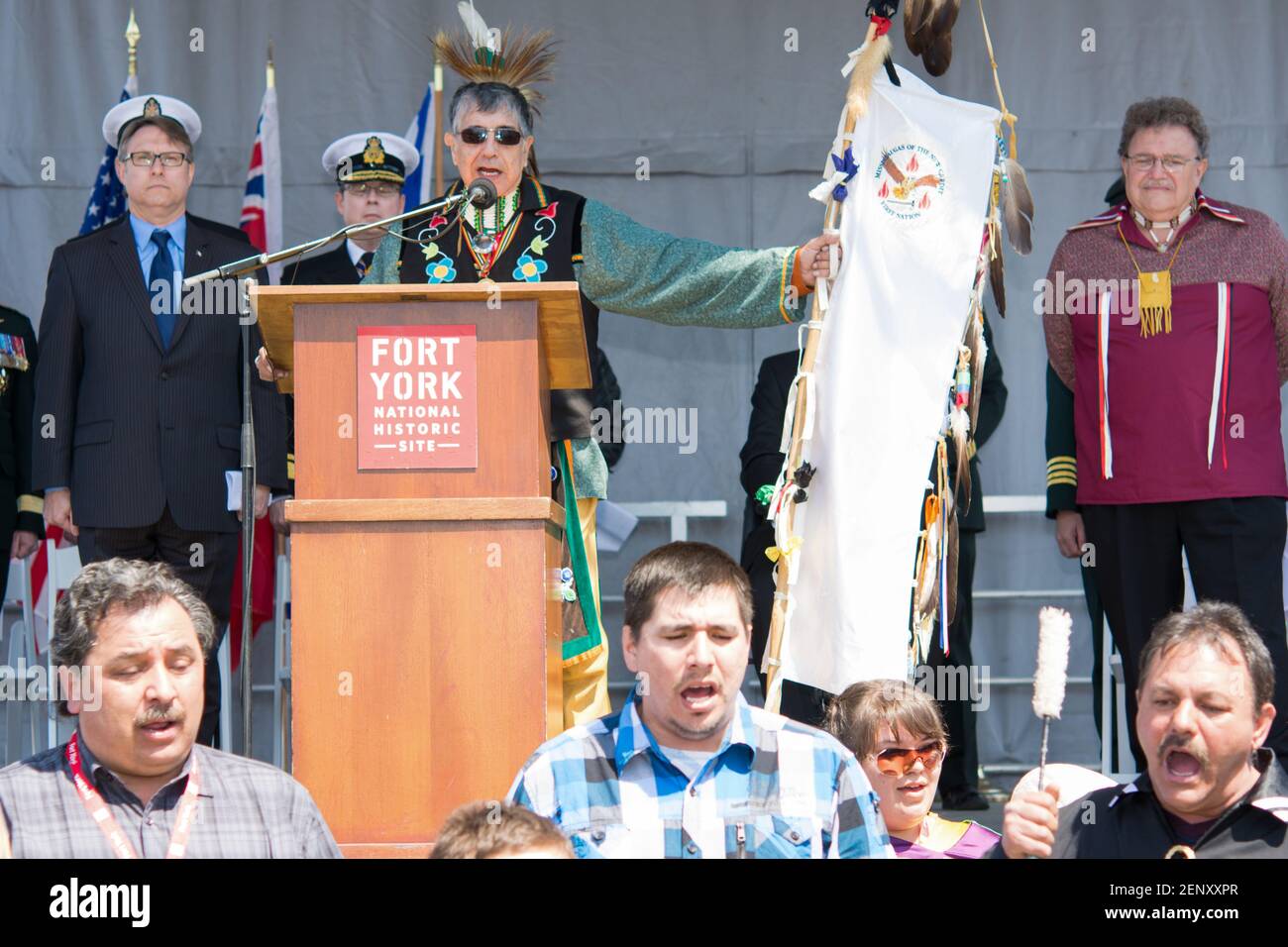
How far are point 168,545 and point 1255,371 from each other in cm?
309

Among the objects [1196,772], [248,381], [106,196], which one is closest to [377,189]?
[106,196]

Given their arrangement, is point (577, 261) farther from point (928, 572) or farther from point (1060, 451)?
point (1060, 451)

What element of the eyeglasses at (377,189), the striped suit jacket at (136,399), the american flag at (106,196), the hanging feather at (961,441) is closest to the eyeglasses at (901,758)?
the hanging feather at (961,441)

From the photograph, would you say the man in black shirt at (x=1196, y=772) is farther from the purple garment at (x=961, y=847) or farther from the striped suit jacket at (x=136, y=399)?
the striped suit jacket at (x=136, y=399)

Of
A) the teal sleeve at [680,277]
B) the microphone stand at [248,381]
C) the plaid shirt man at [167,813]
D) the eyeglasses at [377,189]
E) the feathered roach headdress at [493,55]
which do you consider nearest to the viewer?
the plaid shirt man at [167,813]

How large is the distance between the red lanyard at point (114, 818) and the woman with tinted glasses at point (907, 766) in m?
1.36

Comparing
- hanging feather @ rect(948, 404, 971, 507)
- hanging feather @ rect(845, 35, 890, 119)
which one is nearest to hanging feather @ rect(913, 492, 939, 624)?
hanging feather @ rect(948, 404, 971, 507)

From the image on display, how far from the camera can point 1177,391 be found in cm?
468

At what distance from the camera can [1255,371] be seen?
4.71 metres

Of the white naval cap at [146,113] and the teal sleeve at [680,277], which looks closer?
the teal sleeve at [680,277]

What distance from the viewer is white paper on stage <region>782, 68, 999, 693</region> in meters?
4.43

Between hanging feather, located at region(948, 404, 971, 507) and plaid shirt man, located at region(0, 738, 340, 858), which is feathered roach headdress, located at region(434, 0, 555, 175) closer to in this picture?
hanging feather, located at region(948, 404, 971, 507)

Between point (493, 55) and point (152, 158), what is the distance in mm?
1213

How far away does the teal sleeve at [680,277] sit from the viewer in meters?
4.41
